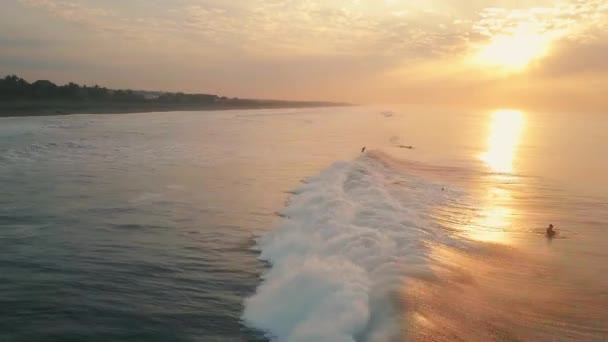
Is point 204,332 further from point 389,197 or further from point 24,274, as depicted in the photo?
point 389,197

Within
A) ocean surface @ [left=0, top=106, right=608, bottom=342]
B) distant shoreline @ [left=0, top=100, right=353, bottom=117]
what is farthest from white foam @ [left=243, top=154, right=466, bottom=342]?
distant shoreline @ [left=0, top=100, right=353, bottom=117]

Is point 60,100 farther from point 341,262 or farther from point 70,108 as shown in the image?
point 341,262

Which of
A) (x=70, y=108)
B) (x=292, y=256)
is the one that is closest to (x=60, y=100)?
(x=70, y=108)

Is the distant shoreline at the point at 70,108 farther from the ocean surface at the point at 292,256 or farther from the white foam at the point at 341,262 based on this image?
the white foam at the point at 341,262

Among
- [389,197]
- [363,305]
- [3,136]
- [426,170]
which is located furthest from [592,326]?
[3,136]

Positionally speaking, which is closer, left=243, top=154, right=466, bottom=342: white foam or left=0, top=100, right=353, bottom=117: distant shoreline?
left=243, top=154, right=466, bottom=342: white foam

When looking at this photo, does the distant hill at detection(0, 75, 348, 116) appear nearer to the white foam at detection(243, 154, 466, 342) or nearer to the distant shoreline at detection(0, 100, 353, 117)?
the distant shoreline at detection(0, 100, 353, 117)
